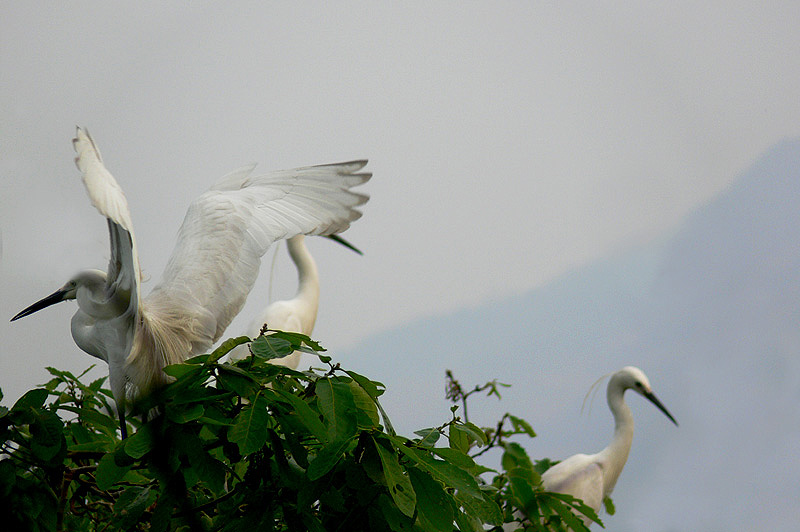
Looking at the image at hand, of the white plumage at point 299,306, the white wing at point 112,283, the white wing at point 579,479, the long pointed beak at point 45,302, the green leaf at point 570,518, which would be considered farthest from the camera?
the white wing at point 579,479

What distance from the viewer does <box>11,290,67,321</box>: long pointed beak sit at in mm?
1034

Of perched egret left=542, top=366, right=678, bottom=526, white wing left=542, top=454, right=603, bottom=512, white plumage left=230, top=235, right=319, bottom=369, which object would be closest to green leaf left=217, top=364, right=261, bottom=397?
white plumage left=230, top=235, right=319, bottom=369

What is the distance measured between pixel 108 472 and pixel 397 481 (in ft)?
0.83

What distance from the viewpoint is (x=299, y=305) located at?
205 cm

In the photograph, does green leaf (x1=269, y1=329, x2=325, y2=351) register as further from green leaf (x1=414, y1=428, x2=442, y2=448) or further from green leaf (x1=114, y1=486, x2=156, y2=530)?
green leaf (x1=114, y1=486, x2=156, y2=530)

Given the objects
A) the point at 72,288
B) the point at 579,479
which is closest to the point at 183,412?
the point at 72,288

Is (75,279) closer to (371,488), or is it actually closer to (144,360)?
(144,360)

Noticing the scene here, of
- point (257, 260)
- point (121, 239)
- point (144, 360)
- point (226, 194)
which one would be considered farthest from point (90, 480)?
point (226, 194)

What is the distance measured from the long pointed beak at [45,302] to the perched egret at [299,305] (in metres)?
0.74

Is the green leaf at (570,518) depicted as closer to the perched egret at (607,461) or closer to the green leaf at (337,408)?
the green leaf at (337,408)


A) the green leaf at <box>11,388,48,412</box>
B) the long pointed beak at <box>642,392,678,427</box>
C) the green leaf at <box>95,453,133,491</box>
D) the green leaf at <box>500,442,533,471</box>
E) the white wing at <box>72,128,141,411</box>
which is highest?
the white wing at <box>72,128,141,411</box>

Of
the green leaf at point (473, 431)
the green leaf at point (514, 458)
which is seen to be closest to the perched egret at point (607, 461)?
the green leaf at point (514, 458)

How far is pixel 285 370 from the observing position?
707mm

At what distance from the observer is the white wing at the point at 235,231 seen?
3.47 feet
